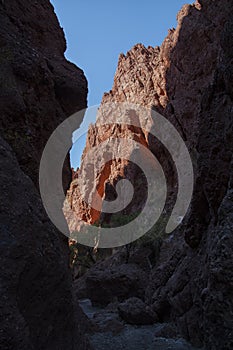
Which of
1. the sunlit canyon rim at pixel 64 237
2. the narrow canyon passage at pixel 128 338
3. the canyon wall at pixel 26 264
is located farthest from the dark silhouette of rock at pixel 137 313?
the canyon wall at pixel 26 264

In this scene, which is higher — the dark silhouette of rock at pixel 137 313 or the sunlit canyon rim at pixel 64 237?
the sunlit canyon rim at pixel 64 237

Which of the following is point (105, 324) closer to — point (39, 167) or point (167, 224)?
point (39, 167)

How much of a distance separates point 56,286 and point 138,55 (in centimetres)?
5168

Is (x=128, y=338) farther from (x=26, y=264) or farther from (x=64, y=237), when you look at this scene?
(x=26, y=264)

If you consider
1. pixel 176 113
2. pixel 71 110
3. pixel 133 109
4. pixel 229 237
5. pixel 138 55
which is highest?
pixel 138 55

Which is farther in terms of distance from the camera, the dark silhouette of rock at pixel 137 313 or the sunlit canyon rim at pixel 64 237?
the dark silhouette of rock at pixel 137 313

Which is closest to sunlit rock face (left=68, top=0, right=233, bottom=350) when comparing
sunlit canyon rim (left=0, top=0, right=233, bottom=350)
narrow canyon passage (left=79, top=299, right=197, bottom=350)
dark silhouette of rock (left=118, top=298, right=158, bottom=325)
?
sunlit canyon rim (left=0, top=0, right=233, bottom=350)

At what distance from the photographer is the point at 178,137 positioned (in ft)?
115

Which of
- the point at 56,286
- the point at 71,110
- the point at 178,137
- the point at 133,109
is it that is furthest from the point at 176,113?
the point at 56,286

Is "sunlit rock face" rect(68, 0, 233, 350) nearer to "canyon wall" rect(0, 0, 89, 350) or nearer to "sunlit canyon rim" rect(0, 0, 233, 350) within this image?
"sunlit canyon rim" rect(0, 0, 233, 350)

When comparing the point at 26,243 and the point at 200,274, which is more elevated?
the point at 26,243

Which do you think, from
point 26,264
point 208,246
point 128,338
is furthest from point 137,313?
point 26,264

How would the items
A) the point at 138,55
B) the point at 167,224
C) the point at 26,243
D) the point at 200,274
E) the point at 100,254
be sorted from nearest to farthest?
the point at 26,243 → the point at 200,274 → the point at 167,224 → the point at 100,254 → the point at 138,55

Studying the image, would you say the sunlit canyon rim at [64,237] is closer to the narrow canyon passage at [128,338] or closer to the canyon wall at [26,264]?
the canyon wall at [26,264]
